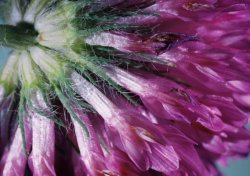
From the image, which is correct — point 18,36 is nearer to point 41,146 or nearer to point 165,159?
point 41,146

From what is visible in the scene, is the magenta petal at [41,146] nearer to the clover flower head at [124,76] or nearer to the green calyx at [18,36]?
the clover flower head at [124,76]

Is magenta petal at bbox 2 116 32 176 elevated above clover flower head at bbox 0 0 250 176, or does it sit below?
below

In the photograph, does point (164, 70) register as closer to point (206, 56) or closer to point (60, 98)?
point (206, 56)

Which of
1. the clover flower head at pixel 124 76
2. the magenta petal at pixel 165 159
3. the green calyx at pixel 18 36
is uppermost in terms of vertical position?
the green calyx at pixel 18 36

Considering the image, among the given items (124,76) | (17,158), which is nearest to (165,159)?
(124,76)

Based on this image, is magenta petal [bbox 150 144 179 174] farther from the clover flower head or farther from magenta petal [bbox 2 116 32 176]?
magenta petal [bbox 2 116 32 176]

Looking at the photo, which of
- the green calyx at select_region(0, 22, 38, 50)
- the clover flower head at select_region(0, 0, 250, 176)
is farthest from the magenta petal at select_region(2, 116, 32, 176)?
the green calyx at select_region(0, 22, 38, 50)

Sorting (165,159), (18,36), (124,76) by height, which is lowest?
(165,159)

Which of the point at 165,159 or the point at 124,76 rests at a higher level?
the point at 124,76

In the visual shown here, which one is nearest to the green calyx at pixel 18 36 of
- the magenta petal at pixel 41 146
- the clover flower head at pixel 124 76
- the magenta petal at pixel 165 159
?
the clover flower head at pixel 124 76
